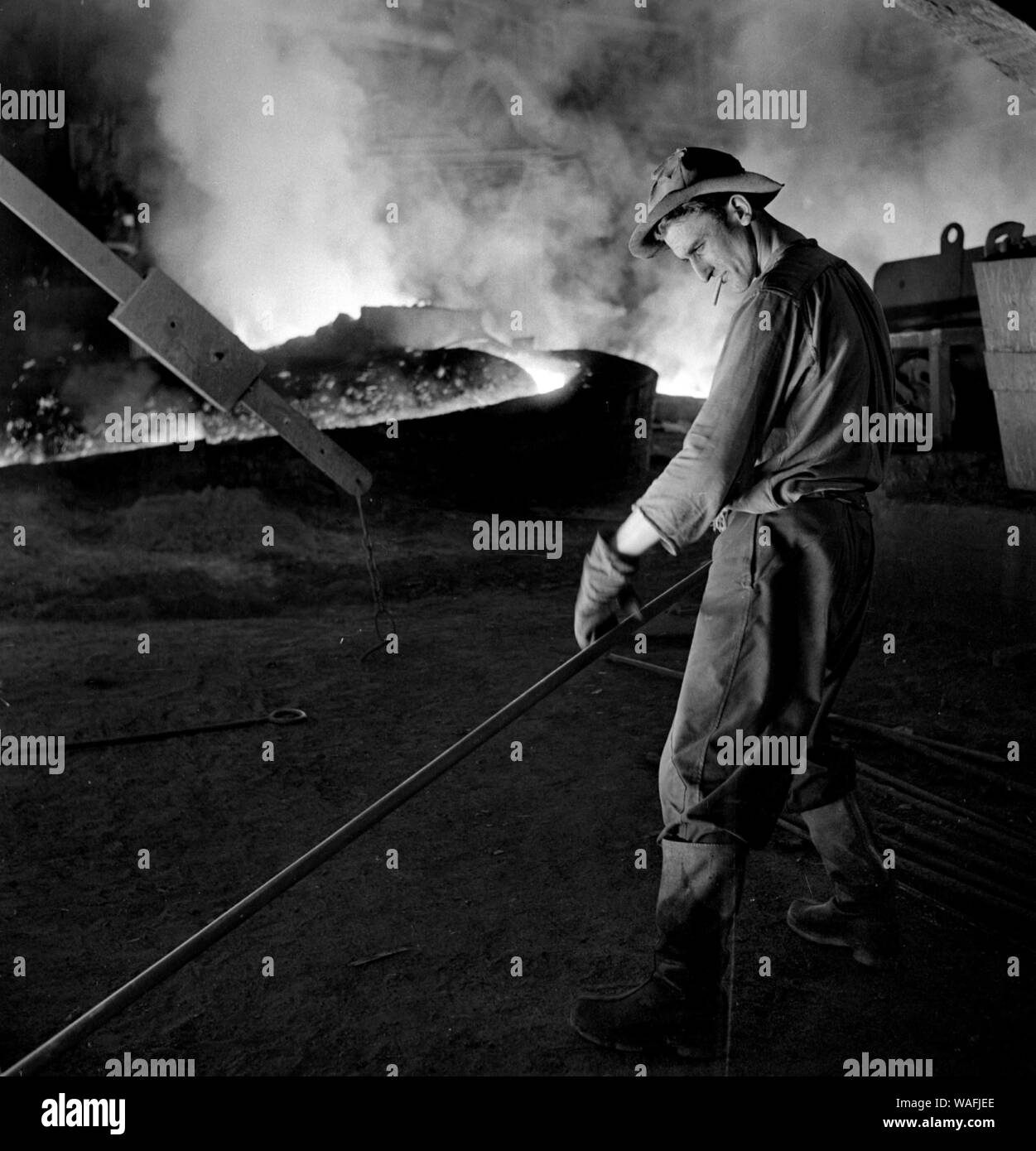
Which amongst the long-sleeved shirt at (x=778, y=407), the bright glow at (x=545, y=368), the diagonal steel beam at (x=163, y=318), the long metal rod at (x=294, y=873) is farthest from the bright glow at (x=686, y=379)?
the long-sleeved shirt at (x=778, y=407)

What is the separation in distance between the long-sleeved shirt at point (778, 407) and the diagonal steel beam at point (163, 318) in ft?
7.91

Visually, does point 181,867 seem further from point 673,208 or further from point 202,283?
point 202,283

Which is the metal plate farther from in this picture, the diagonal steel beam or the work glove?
the work glove

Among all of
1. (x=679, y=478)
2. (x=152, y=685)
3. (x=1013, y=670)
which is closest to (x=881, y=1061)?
(x=679, y=478)

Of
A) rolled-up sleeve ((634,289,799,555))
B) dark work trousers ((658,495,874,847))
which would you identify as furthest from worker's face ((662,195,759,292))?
dark work trousers ((658,495,874,847))

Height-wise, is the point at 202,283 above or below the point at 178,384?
above

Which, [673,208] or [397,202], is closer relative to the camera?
[673,208]

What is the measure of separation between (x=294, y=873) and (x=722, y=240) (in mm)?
1878

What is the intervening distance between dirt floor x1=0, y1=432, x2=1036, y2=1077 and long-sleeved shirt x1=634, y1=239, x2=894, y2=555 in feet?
4.41

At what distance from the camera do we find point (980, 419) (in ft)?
22.5

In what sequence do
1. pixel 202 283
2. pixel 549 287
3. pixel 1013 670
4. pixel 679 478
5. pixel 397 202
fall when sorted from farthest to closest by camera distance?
pixel 549 287 → pixel 397 202 → pixel 202 283 → pixel 1013 670 → pixel 679 478

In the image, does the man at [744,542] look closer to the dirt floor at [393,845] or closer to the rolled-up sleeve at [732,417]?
the rolled-up sleeve at [732,417]

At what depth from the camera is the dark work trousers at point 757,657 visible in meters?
2.34

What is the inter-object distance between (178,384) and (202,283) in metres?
5.42
